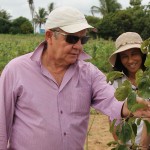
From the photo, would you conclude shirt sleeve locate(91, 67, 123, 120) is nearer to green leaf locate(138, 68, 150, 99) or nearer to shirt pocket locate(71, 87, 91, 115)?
shirt pocket locate(71, 87, 91, 115)

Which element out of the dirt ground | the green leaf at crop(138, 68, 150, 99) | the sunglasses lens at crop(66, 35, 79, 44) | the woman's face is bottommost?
the dirt ground

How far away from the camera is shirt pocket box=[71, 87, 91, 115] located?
2.33 m

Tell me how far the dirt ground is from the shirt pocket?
3.35 metres

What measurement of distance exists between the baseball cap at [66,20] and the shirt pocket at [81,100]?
36 cm

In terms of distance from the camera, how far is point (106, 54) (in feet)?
57.9

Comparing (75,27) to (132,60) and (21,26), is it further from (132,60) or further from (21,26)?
(21,26)

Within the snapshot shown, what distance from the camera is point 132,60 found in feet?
8.87

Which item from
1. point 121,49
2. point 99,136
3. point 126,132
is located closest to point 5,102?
point 121,49

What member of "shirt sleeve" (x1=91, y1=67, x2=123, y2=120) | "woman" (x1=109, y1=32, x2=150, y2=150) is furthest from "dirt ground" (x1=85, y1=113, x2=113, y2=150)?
"shirt sleeve" (x1=91, y1=67, x2=123, y2=120)

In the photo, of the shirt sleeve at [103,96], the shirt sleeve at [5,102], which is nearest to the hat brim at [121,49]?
the shirt sleeve at [103,96]

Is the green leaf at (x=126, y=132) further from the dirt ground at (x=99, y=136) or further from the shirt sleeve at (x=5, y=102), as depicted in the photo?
the dirt ground at (x=99, y=136)

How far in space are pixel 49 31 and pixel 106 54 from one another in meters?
15.4

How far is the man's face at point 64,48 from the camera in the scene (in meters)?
2.24

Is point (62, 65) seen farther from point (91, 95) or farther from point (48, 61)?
point (91, 95)
